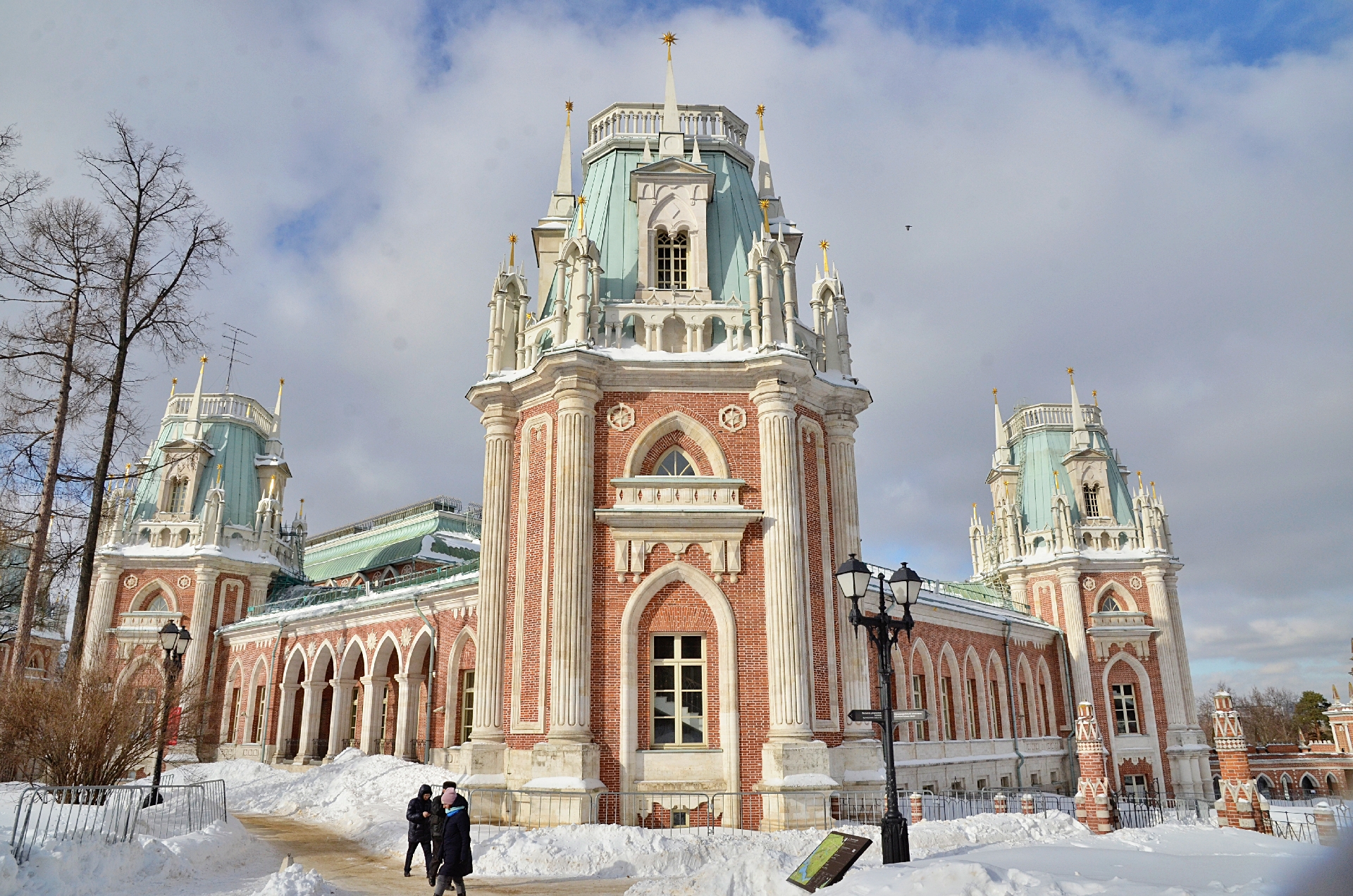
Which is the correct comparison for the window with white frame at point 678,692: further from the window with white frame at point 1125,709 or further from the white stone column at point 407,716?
the window with white frame at point 1125,709

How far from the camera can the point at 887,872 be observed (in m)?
8.91

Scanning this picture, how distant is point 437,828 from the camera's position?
41.3ft

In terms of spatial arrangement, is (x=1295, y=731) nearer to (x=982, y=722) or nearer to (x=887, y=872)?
(x=982, y=722)

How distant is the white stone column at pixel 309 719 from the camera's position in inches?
1346

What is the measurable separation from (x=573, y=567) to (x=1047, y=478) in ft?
103

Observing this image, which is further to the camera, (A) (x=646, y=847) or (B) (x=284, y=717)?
(B) (x=284, y=717)

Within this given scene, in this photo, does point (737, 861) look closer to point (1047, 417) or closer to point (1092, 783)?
point (1092, 783)

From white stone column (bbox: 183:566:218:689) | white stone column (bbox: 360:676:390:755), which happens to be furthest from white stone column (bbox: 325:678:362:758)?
white stone column (bbox: 183:566:218:689)

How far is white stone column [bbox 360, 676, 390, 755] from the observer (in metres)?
31.6

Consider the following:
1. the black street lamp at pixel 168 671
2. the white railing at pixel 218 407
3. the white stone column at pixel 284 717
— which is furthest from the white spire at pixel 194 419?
the black street lamp at pixel 168 671

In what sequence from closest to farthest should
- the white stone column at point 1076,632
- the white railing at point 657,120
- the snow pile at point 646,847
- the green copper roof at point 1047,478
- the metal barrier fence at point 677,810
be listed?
Answer: the snow pile at point 646,847 → the metal barrier fence at point 677,810 → the white railing at point 657,120 → the white stone column at point 1076,632 → the green copper roof at point 1047,478

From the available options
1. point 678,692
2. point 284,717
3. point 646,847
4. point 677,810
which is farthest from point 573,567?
point 284,717

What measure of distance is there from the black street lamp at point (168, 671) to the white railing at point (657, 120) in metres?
15.3

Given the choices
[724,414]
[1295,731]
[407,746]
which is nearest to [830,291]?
[724,414]
